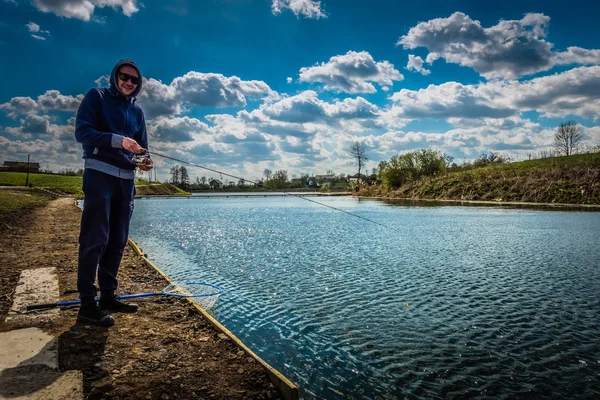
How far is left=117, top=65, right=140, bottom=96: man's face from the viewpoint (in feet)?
15.1

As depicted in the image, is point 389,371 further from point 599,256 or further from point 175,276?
point 599,256

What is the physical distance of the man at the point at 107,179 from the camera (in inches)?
167

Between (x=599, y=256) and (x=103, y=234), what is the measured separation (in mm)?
11867

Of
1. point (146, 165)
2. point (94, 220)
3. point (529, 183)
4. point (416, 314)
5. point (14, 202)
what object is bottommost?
point (416, 314)

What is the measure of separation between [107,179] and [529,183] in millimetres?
43643

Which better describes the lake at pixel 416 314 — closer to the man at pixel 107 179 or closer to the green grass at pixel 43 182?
the man at pixel 107 179

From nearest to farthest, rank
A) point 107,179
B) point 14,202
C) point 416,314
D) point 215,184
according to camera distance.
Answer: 1. point 107,179
2. point 416,314
3. point 14,202
4. point 215,184

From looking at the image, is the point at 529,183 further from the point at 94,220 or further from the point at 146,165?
the point at 94,220

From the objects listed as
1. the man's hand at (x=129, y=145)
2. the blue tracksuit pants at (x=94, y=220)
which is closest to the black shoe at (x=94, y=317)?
the blue tracksuit pants at (x=94, y=220)

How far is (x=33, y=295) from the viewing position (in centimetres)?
540

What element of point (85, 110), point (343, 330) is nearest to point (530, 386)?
point (343, 330)

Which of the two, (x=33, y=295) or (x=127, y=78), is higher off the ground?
(x=127, y=78)

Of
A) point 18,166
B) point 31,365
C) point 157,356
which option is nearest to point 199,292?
point 157,356

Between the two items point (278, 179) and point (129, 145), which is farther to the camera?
point (278, 179)
